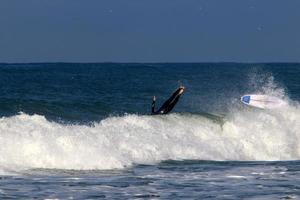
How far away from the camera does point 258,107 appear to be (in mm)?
33375

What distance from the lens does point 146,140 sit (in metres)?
25.1

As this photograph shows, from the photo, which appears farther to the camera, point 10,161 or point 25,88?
point 25,88

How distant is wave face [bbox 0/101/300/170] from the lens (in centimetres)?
2092

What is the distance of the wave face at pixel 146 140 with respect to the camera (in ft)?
68.6

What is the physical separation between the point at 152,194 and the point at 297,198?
2.90 m

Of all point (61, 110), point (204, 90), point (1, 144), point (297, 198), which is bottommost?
point (297, 198)

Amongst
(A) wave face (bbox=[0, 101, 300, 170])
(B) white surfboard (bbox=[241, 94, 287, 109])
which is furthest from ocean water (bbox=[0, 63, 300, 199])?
(B) white surfboard (bbox=[241, 94, 287, 109])

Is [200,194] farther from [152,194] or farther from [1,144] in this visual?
[1,144]

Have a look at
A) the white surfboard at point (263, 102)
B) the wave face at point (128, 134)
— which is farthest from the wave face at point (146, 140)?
the white surfboard at point (263, 102)

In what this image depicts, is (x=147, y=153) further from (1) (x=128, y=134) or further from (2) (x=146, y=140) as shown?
(1) (x=128, y=134)

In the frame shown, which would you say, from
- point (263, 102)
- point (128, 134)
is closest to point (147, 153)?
point (128, 134)

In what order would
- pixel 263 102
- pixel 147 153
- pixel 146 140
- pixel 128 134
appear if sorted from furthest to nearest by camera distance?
pixel 263 102 < pixel 128 134 < pixel 146 140 < pixel 147 153

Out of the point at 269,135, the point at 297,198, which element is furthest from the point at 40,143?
the point at 269,135

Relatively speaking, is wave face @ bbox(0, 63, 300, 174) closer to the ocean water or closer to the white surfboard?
the ocean water
